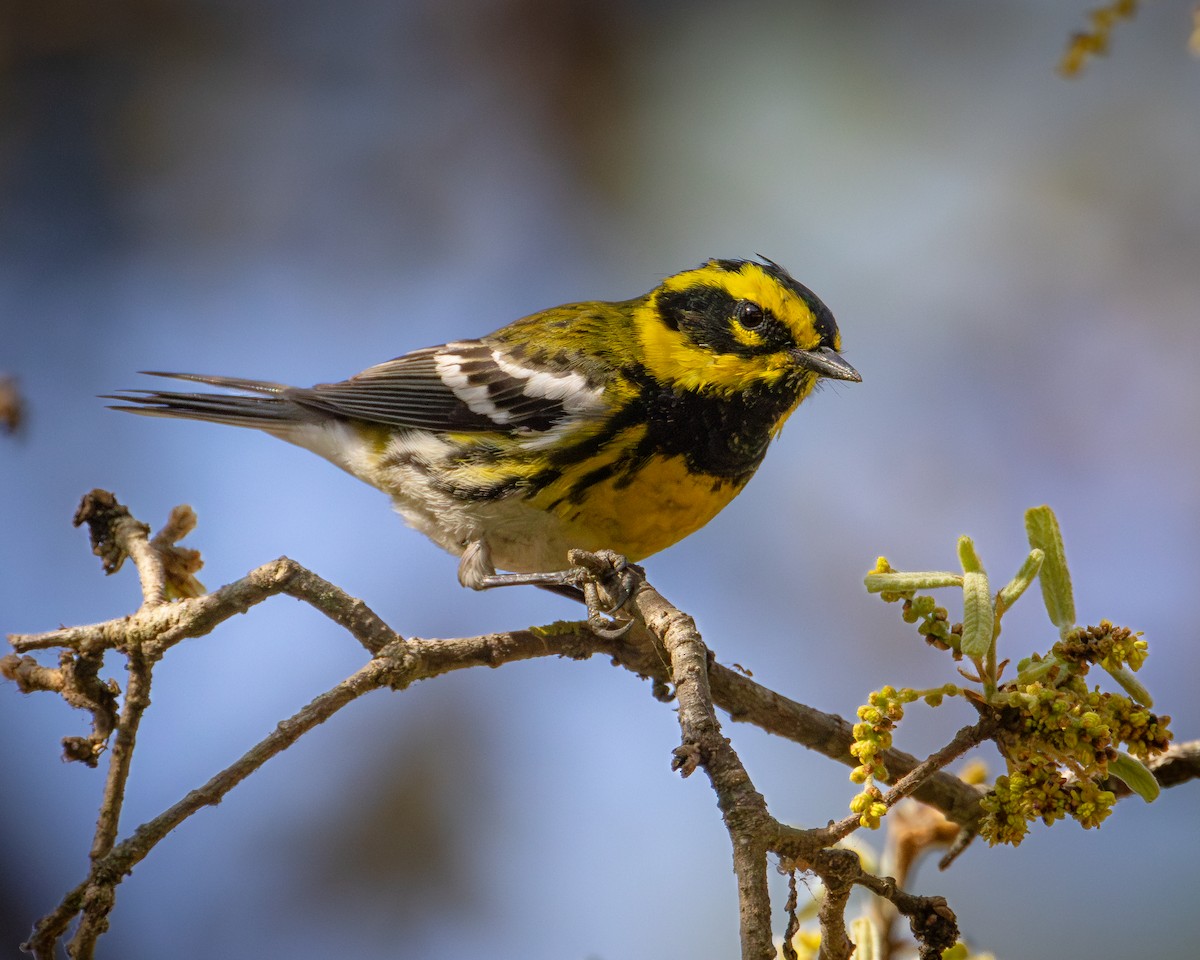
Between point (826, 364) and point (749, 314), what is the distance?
26cm

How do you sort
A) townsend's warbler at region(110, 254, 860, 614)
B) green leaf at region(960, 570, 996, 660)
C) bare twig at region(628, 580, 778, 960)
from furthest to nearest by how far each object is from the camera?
townsend's warbler at region(110, 254, 860, 614) < green leaf at region(960, 570, 996, 660) < bare twig at region(628, 580, 778, 960)

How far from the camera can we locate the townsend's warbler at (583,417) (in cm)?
281

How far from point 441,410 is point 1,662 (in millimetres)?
1558

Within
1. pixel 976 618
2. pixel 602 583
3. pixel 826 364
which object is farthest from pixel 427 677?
pixel 826 364

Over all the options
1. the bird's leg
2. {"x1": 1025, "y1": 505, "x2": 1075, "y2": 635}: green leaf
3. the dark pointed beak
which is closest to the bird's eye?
the dark pointed beak

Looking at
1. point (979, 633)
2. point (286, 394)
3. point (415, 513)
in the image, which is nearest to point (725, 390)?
point (415, 513)

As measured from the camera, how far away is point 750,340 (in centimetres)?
302

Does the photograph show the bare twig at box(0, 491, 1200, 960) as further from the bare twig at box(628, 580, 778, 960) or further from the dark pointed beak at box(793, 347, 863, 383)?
the dark pointed beak at box(793, 347, 863, 383)

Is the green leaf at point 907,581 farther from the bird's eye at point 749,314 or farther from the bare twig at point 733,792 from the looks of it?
the bird's eye at point 749,314

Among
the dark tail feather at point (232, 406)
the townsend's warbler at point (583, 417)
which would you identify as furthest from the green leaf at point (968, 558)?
the dark tail feather at point (232, 406)

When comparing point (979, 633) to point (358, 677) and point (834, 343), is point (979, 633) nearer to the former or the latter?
point (358, 677)

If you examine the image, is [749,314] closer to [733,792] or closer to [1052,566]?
[1052,566]

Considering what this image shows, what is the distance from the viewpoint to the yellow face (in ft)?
9.75

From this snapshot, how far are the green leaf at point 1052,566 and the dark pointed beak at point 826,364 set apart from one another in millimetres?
1315
